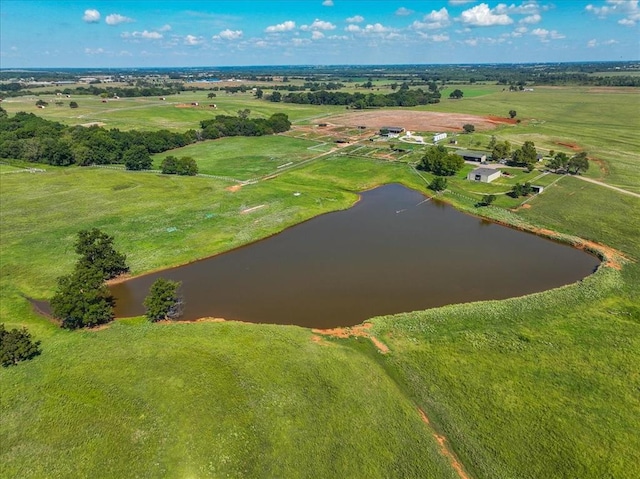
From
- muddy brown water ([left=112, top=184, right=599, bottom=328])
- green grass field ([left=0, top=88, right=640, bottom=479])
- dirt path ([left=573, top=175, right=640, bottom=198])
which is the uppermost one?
dirt path ([left=573, top=175, right=640, bottom=198])

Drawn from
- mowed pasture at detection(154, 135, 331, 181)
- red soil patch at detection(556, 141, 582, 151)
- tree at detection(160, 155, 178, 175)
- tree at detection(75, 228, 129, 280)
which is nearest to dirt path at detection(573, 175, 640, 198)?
red soil patch at detection(556, 141, 582, 151)

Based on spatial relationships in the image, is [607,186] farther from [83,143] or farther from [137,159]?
[83,143]

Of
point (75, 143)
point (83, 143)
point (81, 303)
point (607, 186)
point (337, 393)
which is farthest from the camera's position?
point (75, 143)

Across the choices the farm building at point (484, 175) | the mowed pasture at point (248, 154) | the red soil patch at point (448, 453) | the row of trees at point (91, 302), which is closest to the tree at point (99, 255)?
the row of trees at point (91, 302)

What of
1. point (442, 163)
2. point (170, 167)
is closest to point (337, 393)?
point (442, 163)

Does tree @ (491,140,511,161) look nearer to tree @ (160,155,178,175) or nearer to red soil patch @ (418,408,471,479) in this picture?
tree @ (160,155,178,175)

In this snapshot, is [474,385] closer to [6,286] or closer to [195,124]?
[6,286]
